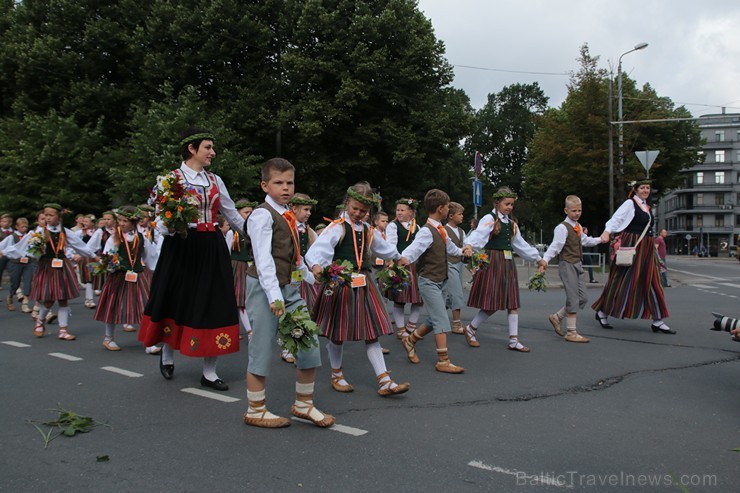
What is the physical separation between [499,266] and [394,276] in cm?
256

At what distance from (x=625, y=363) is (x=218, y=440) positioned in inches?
197

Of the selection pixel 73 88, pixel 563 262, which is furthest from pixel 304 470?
pixel 73 88

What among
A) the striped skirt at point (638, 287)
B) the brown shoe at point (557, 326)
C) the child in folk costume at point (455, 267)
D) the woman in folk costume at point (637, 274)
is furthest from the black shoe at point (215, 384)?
the striped skirt at point (638, 287)

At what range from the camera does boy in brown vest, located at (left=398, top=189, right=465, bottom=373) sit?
6781mm

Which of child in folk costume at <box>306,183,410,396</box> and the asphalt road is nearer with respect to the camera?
the asphalt road

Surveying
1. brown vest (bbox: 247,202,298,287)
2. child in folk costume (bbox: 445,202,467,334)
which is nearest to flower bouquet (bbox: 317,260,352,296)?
brown vest (bbox: 247,202,298,287)

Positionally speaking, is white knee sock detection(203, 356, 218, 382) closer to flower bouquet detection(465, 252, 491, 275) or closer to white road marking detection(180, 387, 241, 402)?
white road marking detection(180, 387, 241, 402)

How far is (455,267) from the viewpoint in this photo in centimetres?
973

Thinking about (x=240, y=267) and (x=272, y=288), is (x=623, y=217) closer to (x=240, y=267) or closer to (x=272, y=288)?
(x=240, y=267)

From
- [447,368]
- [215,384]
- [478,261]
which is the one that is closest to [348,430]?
[215,384]

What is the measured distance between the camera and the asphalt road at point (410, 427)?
3.79m

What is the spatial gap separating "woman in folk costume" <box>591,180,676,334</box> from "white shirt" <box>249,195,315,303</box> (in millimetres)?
6275

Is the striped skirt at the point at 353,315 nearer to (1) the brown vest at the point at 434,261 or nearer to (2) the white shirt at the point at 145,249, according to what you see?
(1) the brown vest at the point at 434,261

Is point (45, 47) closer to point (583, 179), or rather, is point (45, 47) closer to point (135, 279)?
point (135, 279)
